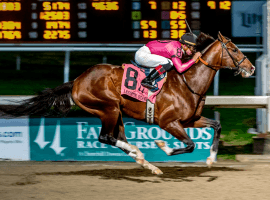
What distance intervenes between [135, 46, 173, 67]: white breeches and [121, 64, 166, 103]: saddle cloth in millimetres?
91

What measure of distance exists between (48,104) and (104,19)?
10.2ft

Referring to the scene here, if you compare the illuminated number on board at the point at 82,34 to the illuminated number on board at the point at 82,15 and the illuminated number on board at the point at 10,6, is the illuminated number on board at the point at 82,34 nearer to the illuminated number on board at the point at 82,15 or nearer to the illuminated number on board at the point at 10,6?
the illuminated number on board at the point at 82,15

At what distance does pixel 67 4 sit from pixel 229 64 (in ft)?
13.1

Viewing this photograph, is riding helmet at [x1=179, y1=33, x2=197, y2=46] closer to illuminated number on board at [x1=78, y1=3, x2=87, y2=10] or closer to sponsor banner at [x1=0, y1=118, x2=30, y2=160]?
sponsor banner at [x1=0, y1=118, x2=30, y2=160]

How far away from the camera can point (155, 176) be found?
551cm

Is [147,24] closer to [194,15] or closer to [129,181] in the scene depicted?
[194,15]

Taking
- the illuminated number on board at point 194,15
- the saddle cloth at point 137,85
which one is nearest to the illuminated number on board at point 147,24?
the illuminated number on board at point 194,15

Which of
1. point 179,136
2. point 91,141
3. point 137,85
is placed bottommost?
point 91,141

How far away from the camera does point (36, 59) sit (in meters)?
10.4

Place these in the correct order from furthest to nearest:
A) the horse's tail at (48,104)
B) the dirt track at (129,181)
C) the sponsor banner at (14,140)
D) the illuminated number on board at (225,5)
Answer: the illuminated number on board at (225,5) → the sponsor banner at (14,140) → the horse's tail at (48,104) → the dirt track at (129,181)

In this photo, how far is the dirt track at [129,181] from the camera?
4.63m

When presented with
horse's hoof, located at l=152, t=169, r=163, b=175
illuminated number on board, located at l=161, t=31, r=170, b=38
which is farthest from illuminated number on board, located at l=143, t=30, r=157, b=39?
horse's hoof, located at l=152, t=169, r=163, b=175

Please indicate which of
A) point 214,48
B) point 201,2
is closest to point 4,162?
point 214,48

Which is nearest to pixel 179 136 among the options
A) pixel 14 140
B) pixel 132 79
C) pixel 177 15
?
pixel 132 79
